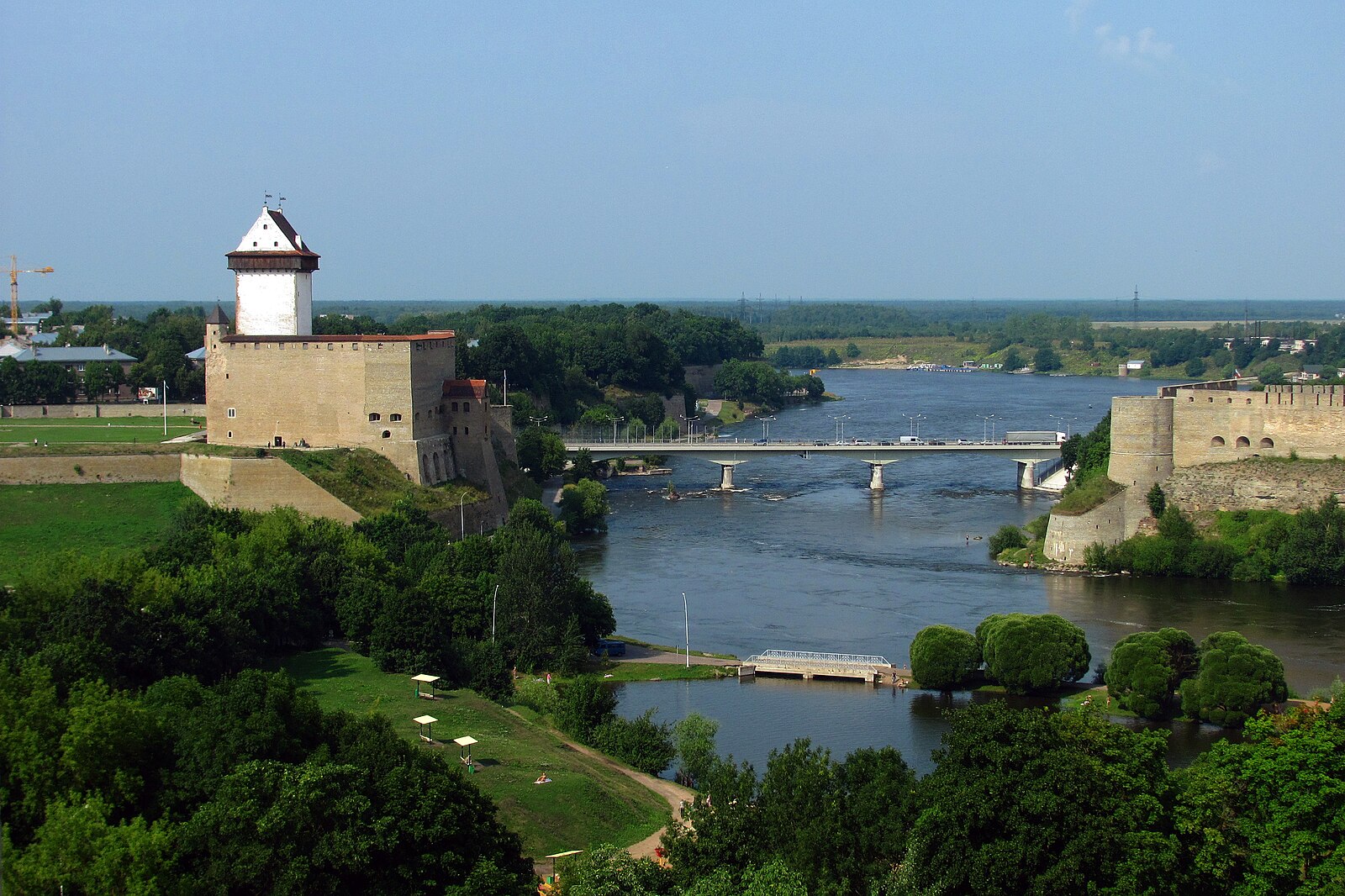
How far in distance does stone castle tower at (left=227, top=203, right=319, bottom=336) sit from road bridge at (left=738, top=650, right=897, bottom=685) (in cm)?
1923

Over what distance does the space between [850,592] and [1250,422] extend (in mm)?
15084

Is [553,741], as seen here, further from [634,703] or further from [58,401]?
[58,401]

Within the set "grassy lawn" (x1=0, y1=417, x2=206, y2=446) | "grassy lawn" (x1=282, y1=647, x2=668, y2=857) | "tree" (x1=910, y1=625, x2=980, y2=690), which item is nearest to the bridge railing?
"tree" (x1=910, y1=625, x2=980, y2=690)

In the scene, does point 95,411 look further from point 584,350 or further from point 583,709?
point 584,350

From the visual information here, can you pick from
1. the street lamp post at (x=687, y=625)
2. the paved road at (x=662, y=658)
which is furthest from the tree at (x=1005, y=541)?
the paved road at (x=662, y=658)

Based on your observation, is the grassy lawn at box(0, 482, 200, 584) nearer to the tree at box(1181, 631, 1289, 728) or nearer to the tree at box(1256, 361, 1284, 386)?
the tree at box(1181, 631, 1289, 728)

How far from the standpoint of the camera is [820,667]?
1225 inches

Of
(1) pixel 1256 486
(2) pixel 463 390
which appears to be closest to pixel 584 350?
(2) pixel 463 390

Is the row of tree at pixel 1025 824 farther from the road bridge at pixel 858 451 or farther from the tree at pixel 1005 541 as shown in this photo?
the road bridge at pixel 858 451

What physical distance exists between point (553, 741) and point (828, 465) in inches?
1621

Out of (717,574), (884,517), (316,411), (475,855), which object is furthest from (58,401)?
(475,855)

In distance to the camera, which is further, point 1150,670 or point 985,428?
point 985,428

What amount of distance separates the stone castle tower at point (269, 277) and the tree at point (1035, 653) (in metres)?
23.2

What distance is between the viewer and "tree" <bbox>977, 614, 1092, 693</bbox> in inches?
1150
